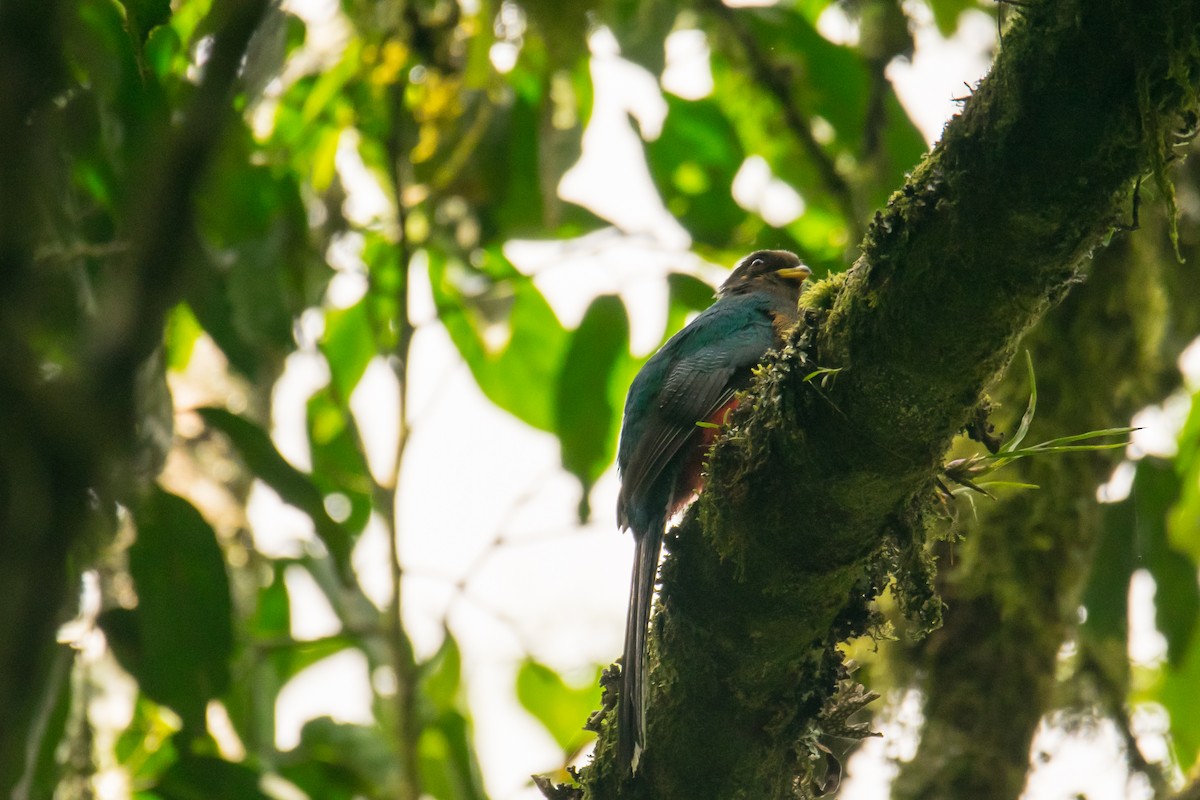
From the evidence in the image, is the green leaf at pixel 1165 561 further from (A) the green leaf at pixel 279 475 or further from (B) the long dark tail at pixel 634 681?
(A) the green leaf at pixel 279 475

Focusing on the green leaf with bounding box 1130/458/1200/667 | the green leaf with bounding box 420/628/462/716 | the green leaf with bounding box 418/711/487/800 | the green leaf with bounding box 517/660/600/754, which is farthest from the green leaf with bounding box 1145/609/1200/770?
the green leaf with bounding box 420/628/462/716

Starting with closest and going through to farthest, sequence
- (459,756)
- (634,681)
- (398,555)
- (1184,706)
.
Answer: (634,681) < (398,555) < (459,756) < (1184,706)

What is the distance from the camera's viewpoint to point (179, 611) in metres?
3.58

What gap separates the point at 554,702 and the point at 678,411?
6.52 feet

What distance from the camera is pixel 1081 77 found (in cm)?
197

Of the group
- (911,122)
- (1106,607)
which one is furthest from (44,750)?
(911,122)

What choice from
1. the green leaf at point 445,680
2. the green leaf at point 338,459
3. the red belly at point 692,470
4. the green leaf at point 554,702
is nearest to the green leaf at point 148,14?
the red belly at point 692,470

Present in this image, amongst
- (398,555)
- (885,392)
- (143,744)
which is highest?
(398,555)

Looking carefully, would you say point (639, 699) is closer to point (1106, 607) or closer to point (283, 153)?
point (1106, 607)

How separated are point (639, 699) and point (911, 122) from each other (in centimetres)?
340

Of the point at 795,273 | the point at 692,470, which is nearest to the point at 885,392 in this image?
the point at 692,470

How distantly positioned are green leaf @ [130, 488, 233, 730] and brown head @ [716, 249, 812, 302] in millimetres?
2654

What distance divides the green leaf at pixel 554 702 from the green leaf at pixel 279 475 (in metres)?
1.80

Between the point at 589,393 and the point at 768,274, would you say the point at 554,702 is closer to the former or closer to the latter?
the point at 589,393
